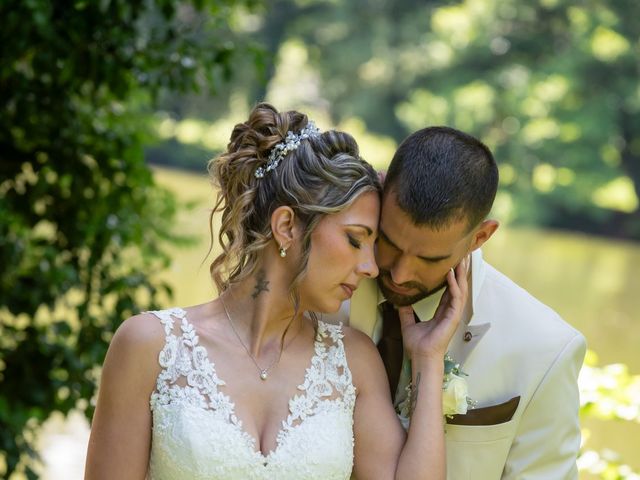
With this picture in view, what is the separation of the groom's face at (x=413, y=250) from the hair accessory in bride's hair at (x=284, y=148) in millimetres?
267

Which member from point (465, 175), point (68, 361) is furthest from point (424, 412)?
point (68, 361)

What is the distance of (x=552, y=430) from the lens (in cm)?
264

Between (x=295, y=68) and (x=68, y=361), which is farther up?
(x=295, y=68)

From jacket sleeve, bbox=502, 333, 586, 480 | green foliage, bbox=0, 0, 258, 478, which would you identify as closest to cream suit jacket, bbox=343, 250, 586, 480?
jacket sleeve, bbox=502, 333, 586, 480

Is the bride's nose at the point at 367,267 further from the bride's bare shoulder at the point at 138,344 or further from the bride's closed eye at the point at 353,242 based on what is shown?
the bride's bare shoulder at the point at 138,344

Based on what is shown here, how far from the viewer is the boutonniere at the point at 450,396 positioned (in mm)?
2605

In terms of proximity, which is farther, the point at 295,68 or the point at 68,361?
the point at 295,68

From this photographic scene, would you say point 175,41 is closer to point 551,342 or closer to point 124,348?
point 124,348

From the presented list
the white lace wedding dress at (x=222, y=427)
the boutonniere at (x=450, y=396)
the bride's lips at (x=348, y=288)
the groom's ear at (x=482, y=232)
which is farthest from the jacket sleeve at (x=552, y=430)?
the bride's lips at (x=348, y=288)

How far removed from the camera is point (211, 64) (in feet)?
11.1

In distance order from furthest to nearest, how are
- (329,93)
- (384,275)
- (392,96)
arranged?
(329,93) → (392,96) → (384,275)

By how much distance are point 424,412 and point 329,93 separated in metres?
30.0

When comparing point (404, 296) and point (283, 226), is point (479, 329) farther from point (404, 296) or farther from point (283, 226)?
point (283, 226)

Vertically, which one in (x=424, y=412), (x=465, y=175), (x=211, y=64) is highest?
(x=211, y=64)
